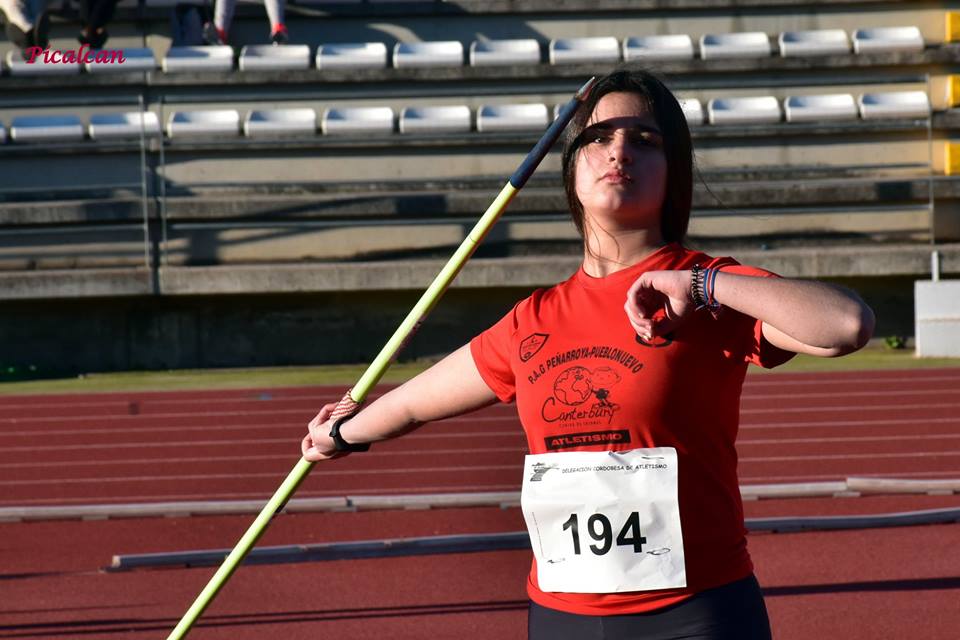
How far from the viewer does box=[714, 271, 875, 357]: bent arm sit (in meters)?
1.97

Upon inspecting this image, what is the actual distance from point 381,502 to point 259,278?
27.7 feet

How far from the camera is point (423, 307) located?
8.50ft

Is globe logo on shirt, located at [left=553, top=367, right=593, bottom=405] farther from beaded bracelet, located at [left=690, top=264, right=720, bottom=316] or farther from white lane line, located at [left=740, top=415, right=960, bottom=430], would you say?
white lane line, located at [left=740, top=415, right=960, bottom=430]

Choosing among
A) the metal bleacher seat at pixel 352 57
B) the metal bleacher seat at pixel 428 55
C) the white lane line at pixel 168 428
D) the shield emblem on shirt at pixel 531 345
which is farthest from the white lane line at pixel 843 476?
the metal bleacher seat at pixel 352 57

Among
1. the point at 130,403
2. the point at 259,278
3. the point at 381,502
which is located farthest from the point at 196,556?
the point at 259,278

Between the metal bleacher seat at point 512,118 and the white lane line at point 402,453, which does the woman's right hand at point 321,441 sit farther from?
the metal bleacher seat at point 512,118

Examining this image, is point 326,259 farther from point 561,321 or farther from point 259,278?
point 561,321

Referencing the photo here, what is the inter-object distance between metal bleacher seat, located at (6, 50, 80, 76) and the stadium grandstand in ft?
0.11

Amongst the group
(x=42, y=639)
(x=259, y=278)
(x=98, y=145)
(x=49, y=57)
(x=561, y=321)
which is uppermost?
(x=49, y=57)

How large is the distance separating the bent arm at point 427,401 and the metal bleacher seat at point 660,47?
604 inches

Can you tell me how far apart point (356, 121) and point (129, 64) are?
303cm

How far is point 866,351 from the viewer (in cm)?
1581

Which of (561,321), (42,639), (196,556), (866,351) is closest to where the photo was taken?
(561,321)

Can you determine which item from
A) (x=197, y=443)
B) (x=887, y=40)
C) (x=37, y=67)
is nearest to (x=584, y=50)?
(x=887, y=40)
